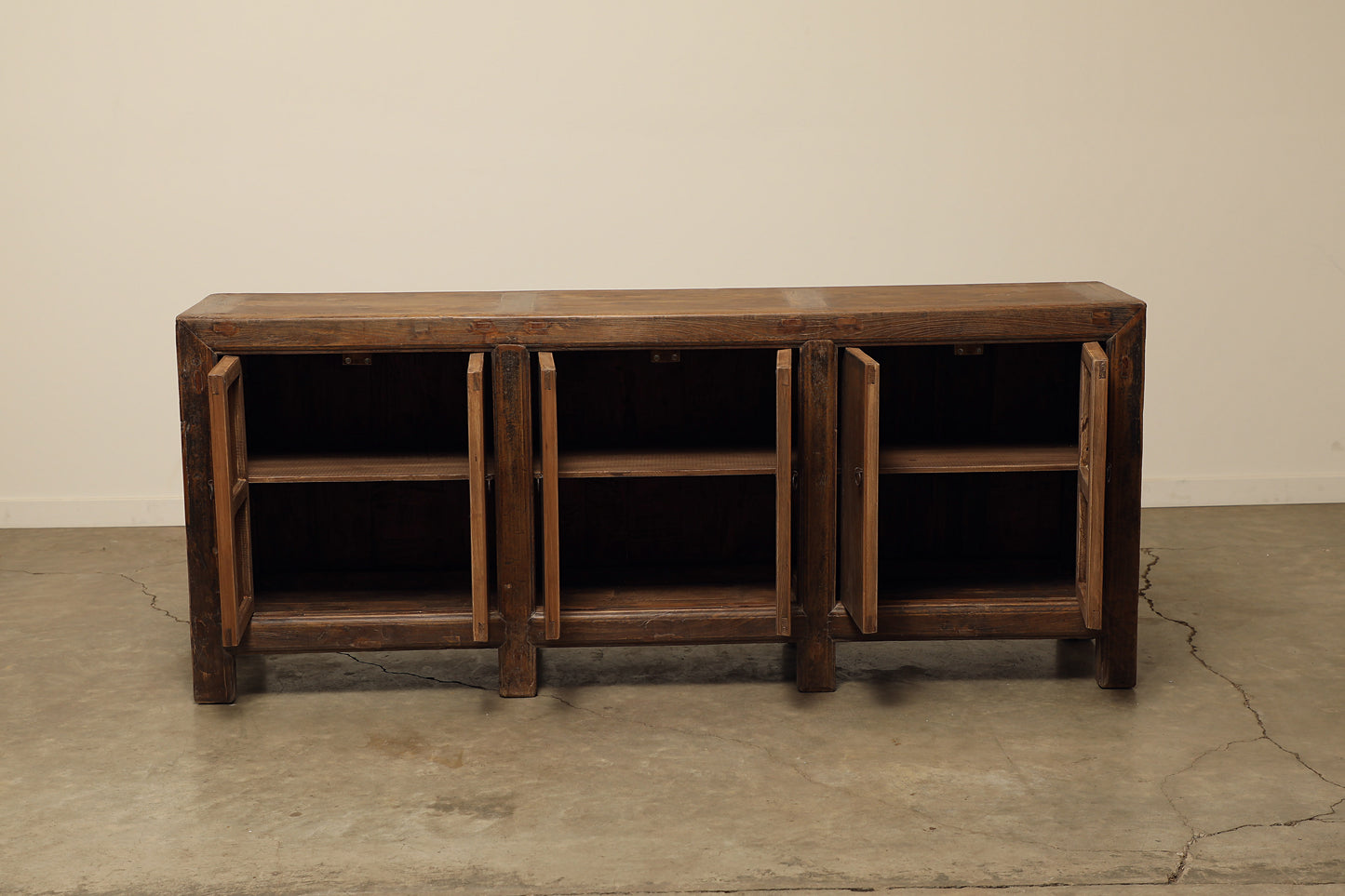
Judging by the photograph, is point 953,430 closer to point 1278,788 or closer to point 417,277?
point 1278,788

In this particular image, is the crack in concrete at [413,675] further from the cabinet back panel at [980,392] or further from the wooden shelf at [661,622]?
the cabinet back panel at [980,392]

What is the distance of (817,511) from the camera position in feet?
10.5

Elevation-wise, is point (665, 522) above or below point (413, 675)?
above

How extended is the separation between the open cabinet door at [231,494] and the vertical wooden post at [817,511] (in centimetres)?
127

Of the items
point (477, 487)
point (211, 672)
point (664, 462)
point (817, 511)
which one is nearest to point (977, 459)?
point (817, 511)

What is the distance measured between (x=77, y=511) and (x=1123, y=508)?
12.1ft

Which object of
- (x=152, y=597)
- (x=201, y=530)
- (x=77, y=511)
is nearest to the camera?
(x=201, y=530)

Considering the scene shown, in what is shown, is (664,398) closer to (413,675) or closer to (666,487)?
(666,487)

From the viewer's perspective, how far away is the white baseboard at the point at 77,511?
16.6 feet

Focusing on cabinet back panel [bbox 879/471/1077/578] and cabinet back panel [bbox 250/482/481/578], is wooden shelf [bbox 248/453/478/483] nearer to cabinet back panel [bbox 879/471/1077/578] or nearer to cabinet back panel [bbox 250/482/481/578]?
cabinet back panel [bbox 250/482/481/578]

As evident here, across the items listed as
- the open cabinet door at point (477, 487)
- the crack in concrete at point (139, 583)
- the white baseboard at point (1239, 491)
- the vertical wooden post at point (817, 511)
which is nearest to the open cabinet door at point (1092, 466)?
the vertical wooden post at point (817, 511)

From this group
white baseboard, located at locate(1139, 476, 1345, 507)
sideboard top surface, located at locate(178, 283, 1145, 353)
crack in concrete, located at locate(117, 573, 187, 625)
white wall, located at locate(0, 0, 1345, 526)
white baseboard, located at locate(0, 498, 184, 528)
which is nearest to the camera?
sideboard top surface, located at locate(178, 283, 1145, 353)

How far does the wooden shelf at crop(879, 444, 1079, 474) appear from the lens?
125 inches

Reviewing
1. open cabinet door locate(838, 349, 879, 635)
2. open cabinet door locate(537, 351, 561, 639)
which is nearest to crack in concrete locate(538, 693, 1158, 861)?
open cabinet door locate(537, 351, 561, 639)
